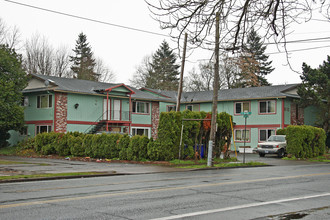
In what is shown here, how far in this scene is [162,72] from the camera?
77.5 metres

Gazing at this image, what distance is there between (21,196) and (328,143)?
39507 mm

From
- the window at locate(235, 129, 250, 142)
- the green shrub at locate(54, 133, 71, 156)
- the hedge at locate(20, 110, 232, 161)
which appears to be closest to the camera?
the hedge at locate(20, 110, 232, 161)

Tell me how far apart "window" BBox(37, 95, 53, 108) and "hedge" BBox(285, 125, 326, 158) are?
2135 cm

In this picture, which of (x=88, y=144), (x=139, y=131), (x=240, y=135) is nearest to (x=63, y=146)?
(x=88, y=144)

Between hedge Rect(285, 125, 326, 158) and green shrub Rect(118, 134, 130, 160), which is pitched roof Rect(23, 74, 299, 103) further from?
green shrub Rect(118, 134, 130, 160)

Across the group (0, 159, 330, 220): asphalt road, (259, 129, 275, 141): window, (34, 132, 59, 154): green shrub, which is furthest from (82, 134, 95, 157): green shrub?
(259, 129, 275, 141): window

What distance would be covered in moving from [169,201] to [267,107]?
35851mm

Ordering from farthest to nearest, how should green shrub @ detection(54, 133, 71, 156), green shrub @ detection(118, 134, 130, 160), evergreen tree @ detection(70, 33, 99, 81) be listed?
evergreen tree @ detection(70, 33, 99, 81)
green shrub @ detection(54, 133, 71, 156)
green shrub @ detection(118, 134, 130, 160)

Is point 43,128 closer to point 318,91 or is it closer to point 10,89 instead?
point 10,89

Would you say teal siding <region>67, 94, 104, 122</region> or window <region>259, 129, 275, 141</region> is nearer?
teal siding <region>67, 94, 104, 122</region>

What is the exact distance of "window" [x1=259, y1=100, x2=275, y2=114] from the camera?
142 feet

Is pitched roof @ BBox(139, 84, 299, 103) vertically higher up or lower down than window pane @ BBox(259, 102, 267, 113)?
higher up

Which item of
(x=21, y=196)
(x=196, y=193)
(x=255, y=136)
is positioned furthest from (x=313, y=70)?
(x=21, y=196)

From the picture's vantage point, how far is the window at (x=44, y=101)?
38.8 meters
